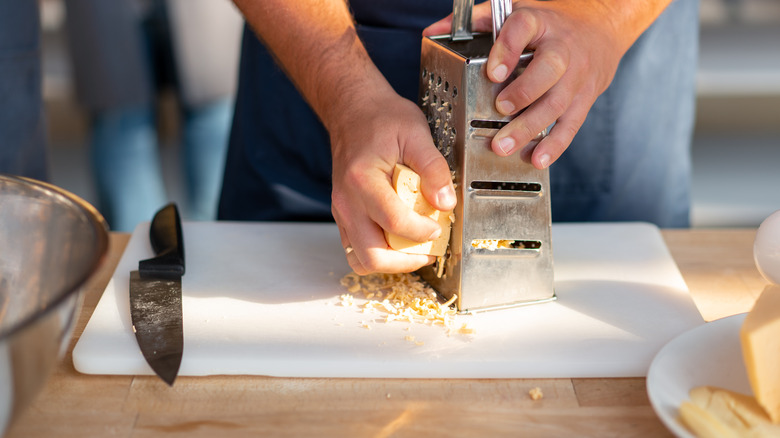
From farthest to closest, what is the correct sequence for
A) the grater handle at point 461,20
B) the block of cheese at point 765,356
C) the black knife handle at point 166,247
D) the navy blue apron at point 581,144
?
the navy blue apron at point 581,144
the black knife handle at point 166,247
the grater handle at point 461,20
the block of cheese at point 765,356

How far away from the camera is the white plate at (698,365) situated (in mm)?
818

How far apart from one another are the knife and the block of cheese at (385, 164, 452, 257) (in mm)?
310

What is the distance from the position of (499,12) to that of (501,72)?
4.1 inches

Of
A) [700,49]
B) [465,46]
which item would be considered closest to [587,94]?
[465,46]

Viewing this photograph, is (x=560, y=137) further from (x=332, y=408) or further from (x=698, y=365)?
(x=332, y=408)

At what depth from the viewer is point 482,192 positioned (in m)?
1.03

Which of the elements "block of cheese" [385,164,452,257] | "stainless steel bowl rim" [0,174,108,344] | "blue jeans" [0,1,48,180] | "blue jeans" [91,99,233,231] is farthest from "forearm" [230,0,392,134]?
"blue jeans" [91,99,233,231]

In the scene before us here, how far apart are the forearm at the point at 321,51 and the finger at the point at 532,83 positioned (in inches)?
8.6

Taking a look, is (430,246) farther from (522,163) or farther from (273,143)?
(273,143)

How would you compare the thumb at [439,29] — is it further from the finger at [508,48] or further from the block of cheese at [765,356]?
the block of cheese at [765,356]

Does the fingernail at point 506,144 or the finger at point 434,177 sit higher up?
the fingernail at point 506,144

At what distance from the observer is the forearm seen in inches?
45.0

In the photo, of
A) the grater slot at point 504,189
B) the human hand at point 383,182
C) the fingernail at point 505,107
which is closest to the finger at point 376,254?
the human hand at point 383,182

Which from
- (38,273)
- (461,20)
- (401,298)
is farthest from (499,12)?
(38,273)
